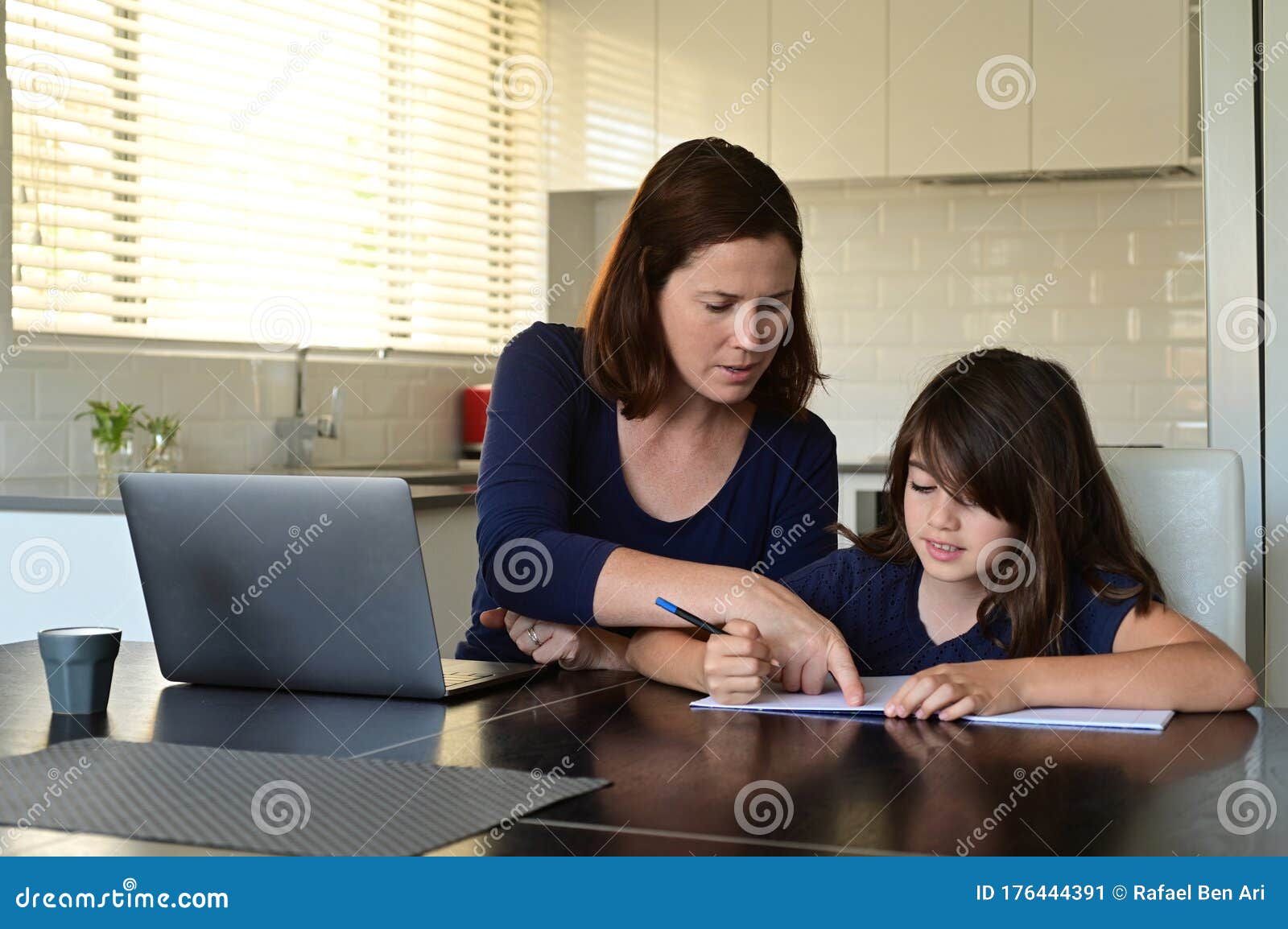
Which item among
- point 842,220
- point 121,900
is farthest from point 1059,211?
point 121,900

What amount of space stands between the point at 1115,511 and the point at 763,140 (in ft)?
8.96

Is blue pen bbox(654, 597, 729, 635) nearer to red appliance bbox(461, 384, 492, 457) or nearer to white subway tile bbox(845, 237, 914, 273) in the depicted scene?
red appliance bbox(461, 384, 492, 457)

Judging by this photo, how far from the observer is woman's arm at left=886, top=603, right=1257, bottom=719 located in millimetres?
1361

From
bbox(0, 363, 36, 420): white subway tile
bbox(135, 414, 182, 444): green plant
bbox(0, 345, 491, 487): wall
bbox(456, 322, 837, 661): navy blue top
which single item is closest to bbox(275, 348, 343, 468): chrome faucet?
bbox(0, 345, 491, 487): wall

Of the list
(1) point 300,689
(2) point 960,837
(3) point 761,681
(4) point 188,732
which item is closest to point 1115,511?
(3) point 761,681

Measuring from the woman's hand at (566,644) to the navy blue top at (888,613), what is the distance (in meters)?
0.24

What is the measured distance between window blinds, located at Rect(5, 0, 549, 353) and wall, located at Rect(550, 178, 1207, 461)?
424 millimetres

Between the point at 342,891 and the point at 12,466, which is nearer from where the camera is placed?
the point at 342,891

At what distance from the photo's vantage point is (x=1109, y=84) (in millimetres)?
3842

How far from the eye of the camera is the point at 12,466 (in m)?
2.95

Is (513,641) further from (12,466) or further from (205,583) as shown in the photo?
(12,466)

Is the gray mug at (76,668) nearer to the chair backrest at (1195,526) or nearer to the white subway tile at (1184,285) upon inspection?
the chair backrest at (1195,526)

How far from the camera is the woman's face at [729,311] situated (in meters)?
1.71

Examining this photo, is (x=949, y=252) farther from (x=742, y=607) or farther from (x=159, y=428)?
(x=742, y=607)
